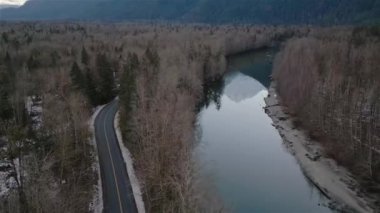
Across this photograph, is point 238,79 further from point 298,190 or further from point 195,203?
point 195,203

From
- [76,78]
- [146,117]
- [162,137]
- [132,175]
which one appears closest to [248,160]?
[146,117]

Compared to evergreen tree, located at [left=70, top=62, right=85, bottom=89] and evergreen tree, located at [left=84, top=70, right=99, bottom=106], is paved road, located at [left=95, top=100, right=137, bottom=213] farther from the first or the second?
evergreen tree, located at [left=84, top=70, right=99, bottom=106]

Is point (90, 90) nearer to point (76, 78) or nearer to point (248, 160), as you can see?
point (76, 78)

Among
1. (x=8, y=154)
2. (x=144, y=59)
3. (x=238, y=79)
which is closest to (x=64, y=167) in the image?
(x=8, y=154)

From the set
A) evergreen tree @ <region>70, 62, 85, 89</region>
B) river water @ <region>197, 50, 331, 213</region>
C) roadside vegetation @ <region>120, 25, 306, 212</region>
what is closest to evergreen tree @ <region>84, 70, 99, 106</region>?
evergreen tree @ <region>70, 62, 85, 89</region>

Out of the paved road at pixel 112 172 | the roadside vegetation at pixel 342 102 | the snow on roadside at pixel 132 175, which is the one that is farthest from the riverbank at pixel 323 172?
the paved road at pixel 112 172

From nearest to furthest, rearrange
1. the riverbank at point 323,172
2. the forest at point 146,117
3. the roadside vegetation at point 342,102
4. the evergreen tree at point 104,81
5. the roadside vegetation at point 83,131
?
the roadside vegetation at point 83,131 < the forest at point 146,117 < the riverbank at point 323,172 < the roadside vegetation at point 342,102 < the evergreen tree at point 104,81

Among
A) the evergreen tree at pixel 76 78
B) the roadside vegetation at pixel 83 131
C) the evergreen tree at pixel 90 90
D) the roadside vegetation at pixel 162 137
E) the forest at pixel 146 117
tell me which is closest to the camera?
the roadside vegetation at pixel 83 131

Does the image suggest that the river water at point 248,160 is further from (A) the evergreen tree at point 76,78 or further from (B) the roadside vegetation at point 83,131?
(A) the evergreen tree at point 76,78
